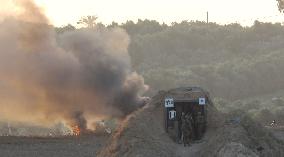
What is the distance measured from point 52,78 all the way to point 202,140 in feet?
63.6

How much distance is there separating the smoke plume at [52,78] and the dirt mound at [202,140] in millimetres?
17261

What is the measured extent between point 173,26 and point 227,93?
2250 inches

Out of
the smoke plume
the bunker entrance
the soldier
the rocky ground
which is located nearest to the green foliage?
the smoke plume

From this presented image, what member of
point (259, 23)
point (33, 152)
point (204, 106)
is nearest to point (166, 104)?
point (204, 106)

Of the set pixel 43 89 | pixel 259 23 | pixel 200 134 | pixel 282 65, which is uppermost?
pixel 259 23

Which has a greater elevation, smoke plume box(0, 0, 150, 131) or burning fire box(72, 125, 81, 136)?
smoke plume box(0, 0, 150, 131)

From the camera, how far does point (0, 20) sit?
4903cm

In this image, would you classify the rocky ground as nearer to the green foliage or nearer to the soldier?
the soldier

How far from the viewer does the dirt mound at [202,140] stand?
85.2 ft

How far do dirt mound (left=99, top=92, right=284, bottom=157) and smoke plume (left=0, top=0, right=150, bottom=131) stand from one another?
56.6 ft

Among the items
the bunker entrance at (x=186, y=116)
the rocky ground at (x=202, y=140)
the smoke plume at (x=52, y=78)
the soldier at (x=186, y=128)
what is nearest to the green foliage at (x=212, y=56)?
the smoke plume at (x=52, y=78)

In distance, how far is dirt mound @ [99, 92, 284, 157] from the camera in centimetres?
2597

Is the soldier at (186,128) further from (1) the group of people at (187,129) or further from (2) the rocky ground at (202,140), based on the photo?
(2) the rocky ground at (202,140)

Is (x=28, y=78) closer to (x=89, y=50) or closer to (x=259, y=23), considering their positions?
(x=89, y=50)
